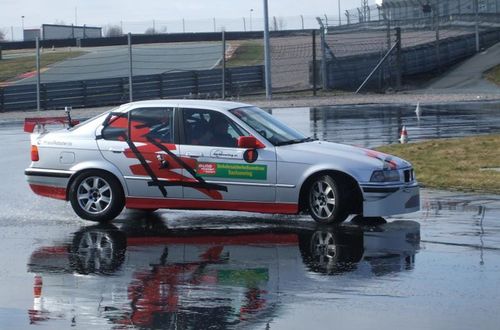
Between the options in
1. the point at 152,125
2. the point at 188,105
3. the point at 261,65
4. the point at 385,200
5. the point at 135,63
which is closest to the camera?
the point at 385,200

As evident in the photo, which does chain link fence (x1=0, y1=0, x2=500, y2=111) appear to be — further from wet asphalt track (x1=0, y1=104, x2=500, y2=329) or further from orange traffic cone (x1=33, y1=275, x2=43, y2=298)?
orange traffic cone (x1=33, y1=275, x2=43, y2=298)

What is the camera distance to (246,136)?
38.6 ft

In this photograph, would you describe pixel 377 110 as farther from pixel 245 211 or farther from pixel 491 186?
pixel 245 211

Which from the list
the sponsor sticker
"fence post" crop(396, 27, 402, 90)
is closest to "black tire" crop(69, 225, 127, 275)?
the sponsor sticker

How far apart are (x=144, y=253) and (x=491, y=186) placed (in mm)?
5953

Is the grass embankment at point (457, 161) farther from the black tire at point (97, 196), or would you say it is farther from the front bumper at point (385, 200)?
the black tire at point (97, 196)

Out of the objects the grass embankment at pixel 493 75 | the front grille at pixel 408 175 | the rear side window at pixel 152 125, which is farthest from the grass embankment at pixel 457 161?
the grass embankment at pixel 493 75

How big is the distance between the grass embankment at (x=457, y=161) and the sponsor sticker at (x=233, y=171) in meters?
3.70

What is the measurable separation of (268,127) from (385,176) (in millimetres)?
1604

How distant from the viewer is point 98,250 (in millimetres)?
10312

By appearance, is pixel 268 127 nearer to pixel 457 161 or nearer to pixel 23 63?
pixel 457 161

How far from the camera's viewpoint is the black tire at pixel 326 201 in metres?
11.4

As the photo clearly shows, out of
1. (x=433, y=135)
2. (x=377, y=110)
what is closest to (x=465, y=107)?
(x=377, y=110)

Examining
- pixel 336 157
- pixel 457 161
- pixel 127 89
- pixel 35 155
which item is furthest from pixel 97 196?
pixel 127 89
